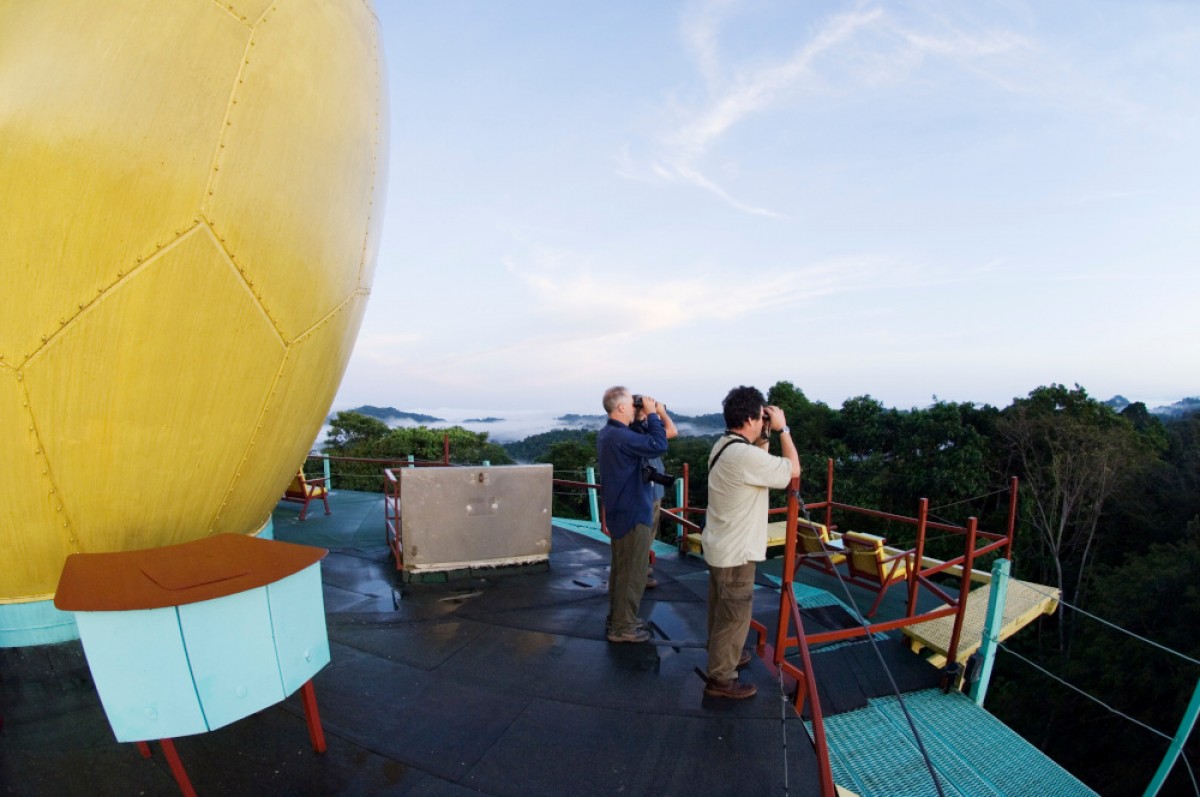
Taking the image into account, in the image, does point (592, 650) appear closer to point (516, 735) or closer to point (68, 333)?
point (516, 735)

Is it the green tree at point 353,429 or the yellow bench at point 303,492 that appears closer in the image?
the yellow bench at point 303,492

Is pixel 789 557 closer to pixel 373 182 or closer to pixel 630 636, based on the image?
pixel 630 636

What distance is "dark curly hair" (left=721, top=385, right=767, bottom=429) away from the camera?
3332mm

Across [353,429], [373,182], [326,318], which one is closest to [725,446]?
[326,318]

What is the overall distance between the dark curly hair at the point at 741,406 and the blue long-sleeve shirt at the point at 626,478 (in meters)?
0.78

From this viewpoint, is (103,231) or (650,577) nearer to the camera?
(103,231)

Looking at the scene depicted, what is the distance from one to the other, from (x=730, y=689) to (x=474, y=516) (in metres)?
3.06

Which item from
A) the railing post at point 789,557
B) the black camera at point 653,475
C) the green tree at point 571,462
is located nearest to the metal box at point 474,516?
the black camera at point 653,475

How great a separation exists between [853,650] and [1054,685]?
17.0m

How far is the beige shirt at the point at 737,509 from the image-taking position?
322 centimetres

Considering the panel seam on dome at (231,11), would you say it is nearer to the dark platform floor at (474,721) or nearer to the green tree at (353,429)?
the dark platform floor at (474,721)

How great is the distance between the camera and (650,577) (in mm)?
5824

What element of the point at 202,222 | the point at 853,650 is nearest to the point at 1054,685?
the point at 853,650

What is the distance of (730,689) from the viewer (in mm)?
3436
